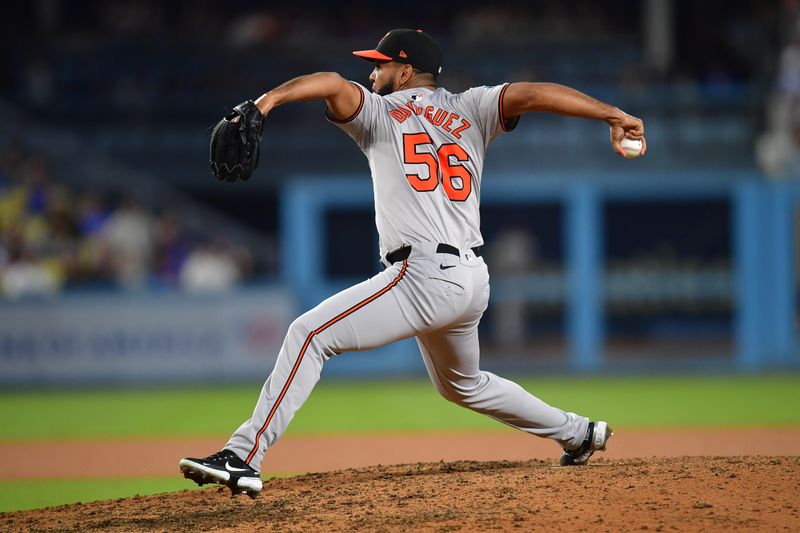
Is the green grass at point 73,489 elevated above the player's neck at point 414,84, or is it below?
below

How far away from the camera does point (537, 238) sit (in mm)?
16641

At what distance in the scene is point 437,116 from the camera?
181 inches

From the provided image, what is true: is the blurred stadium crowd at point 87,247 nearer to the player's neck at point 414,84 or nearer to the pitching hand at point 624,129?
the player's neck at point 414,84

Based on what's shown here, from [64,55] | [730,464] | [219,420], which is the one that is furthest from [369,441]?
[64,55]

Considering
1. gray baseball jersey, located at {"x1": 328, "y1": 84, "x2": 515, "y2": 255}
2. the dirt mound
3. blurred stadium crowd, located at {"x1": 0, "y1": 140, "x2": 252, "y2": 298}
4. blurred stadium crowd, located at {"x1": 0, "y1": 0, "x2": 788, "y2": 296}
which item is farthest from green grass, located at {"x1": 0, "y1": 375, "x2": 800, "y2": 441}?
gray baseball jersey, located at {"x1": 328, "y1": 84, "x2": 515, "y2": 255}

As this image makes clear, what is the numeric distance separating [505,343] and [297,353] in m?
10.2

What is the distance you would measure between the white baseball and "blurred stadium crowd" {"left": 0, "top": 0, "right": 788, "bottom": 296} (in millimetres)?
9417

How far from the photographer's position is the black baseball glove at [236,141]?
4.05 metres

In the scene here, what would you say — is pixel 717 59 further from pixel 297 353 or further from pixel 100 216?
pixel 297 353

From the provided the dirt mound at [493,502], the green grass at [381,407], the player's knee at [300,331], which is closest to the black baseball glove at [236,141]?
the player's knee at [300,331]

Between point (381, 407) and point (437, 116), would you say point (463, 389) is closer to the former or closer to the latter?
point (437, 116)

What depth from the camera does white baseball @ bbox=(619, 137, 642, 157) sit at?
14.2 feet

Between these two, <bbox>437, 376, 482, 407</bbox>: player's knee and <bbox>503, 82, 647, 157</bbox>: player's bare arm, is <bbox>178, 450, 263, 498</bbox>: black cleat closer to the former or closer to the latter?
<bbox>437, 376, 482, 407</bbox>: player's knee

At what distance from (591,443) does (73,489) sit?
3.16 meters
